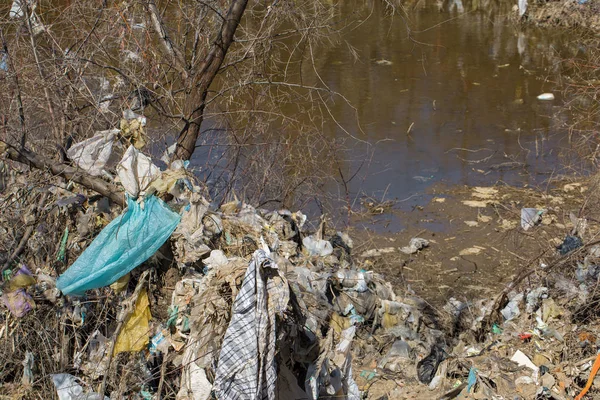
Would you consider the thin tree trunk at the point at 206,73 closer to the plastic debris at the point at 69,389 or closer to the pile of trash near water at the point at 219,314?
the pile of trash near water at the point at 219,314

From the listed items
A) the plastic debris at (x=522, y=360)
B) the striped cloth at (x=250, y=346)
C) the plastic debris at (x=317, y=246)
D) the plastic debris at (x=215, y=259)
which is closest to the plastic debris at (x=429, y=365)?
the plastic debris at (x=522, y=360)

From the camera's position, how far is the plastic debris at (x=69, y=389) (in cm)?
374

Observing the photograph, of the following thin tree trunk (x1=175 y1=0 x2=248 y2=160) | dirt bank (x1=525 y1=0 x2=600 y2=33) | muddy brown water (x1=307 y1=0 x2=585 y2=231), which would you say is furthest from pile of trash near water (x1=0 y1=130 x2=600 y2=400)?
dirt bank (x1=525 y1=0 x2=600 y2=33)

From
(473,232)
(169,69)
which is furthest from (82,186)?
(473,232)

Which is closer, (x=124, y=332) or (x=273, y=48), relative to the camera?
(x=124, y=332)

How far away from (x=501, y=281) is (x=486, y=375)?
6.33 ft

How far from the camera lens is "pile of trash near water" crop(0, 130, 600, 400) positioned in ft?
10.5

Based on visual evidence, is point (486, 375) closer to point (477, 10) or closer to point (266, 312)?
point (266, 312)

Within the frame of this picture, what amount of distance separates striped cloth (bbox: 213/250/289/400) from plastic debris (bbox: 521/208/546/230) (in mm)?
4632

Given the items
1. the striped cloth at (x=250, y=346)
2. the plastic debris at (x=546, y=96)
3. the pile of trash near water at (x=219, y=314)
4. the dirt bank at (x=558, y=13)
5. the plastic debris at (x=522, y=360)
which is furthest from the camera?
the dirt bank at (x=558, y=13)

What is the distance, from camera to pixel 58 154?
168 inches

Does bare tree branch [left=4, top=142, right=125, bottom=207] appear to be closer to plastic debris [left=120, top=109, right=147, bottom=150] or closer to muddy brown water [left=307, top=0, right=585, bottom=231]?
plastic debris [left=120, top=109, right=147, bottom=150]

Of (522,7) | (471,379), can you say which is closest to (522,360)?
(471,379)

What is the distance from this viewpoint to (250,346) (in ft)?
9.87
